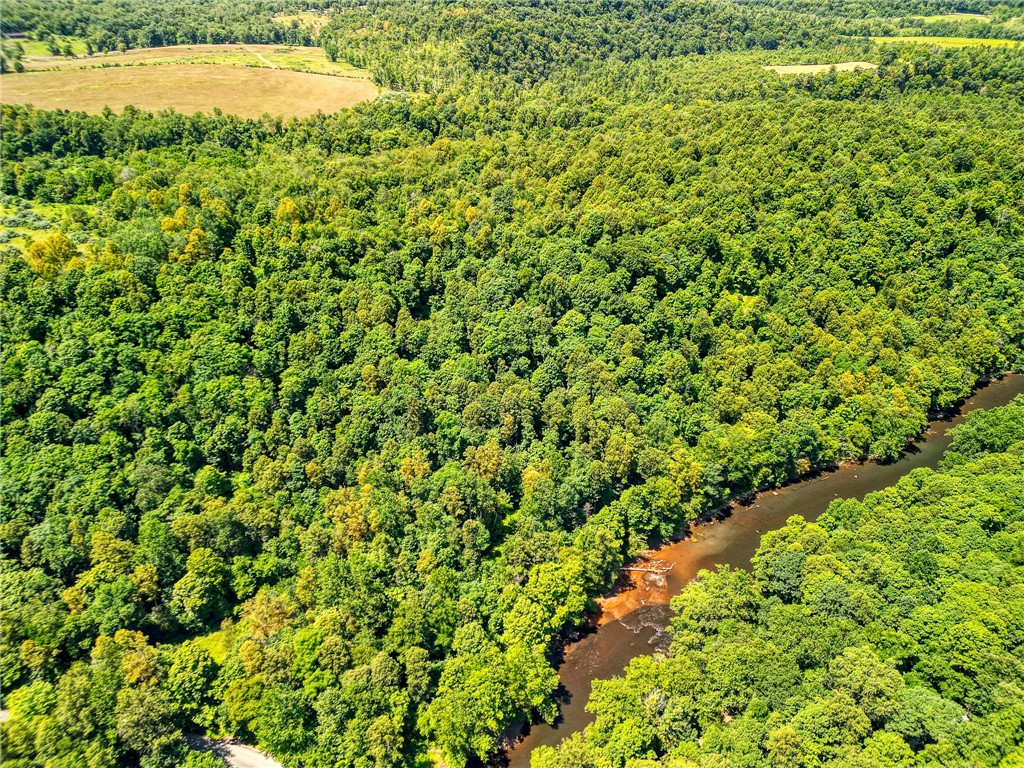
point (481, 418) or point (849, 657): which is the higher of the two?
point (481, 418)

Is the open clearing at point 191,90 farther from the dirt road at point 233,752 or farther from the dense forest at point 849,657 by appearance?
the dense forest at point 849,657

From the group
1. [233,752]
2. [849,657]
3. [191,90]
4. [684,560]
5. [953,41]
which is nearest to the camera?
[849,657]

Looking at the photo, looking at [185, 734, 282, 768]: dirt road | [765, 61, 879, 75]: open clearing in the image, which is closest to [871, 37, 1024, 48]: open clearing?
[765, 61, 879, 75]: open clearing

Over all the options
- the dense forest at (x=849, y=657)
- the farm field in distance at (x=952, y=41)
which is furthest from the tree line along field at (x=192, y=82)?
the farm field in distance at (x=952, y=41)

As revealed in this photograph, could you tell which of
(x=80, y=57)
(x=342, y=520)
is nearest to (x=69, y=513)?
(x=342, y=520)

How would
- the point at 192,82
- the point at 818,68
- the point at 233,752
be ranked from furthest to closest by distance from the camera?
the point at 818,68
the point at 192,82
the point at 233,752

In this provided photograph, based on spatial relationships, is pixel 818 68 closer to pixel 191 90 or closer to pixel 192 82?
pixel 191 90

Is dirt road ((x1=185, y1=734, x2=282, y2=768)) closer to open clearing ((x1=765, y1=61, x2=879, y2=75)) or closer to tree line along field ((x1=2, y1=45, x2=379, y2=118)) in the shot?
tree line along field ((x1=2, y1=45, x2=379, y2=118))

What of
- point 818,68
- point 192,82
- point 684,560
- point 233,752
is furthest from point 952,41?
point 233,752
